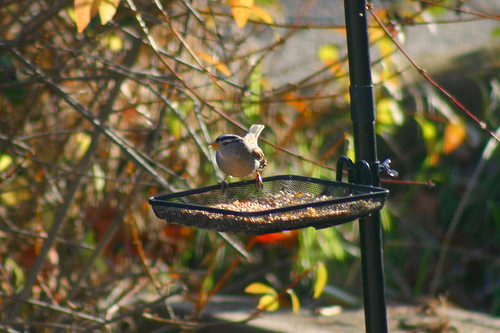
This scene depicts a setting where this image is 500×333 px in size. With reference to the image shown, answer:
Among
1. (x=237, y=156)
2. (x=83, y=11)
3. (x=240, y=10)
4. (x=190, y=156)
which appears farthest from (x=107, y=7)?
(x=190, y=156)

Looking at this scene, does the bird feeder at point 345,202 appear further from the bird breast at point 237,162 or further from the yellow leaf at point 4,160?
the yellow leaf at point 4,160

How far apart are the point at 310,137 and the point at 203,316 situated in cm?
168

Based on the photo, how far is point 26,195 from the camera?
335 centimetres

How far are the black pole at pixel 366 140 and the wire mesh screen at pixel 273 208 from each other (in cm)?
12

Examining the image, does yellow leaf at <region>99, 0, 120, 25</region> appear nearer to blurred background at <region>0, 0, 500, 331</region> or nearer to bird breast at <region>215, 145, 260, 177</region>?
blurred background at <region>0, 0, 500, 331</region>

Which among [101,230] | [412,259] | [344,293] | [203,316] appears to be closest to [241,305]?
[203,316]

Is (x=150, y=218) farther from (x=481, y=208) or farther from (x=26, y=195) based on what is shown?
(x=481, y=208)

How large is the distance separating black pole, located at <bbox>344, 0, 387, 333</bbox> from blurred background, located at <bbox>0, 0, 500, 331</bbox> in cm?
32

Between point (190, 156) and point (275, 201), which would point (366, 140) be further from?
point (190, 156)

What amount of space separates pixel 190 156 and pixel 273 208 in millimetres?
1856

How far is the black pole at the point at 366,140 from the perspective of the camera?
1659 mm

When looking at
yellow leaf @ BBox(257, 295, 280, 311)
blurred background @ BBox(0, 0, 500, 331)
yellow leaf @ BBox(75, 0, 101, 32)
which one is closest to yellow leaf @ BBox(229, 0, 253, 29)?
blurred background @ BBox(0, 0, 500, 331)

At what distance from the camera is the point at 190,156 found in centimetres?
336

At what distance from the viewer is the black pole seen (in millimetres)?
1659
